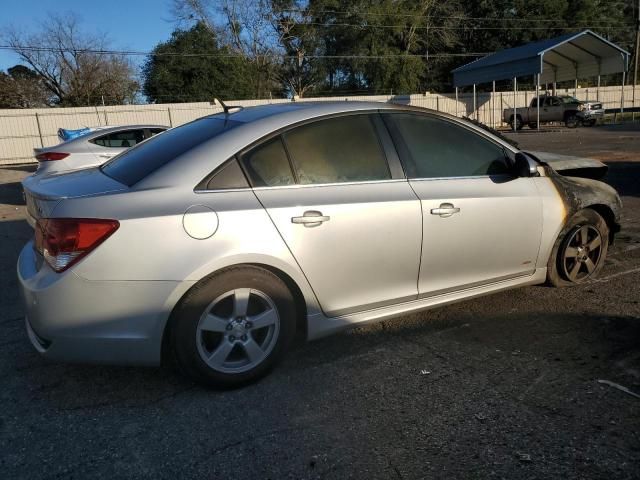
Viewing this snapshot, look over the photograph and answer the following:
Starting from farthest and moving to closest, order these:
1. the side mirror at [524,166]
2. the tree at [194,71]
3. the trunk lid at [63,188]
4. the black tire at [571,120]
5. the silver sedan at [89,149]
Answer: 1. the tree at [194,71]
2. the black tire at [571,120]
3. the silver sedan at [89,149]
4. the side mirror at [524,166]
5. the trunk lid at [63,188]

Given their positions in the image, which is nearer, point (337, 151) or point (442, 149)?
point (337, 151)

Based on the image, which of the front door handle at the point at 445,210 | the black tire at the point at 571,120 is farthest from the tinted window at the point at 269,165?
the black tire at the point at 571,120

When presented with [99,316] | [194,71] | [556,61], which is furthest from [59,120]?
[556,61]

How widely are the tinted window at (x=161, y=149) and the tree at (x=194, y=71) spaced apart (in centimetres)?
3325

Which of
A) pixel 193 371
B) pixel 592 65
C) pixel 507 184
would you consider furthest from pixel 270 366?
pixel 592 65

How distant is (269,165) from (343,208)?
19.9 inches

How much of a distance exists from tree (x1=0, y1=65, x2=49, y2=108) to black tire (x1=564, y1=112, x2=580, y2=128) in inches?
1398

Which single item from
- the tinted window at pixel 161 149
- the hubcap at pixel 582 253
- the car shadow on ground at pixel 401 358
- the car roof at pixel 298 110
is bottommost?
the car shadow on ground at pixel 401 358

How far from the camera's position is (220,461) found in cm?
249

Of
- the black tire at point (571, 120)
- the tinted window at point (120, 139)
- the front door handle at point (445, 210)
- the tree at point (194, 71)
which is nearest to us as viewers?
the front door handle at point (445, 210)

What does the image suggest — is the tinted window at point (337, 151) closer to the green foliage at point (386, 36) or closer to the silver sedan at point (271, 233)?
the silver sedan at point (271, 233)

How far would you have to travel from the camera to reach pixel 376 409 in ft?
9.48

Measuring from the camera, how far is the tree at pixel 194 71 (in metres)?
36.2

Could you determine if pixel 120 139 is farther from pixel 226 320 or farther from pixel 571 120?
pixel 571 120
